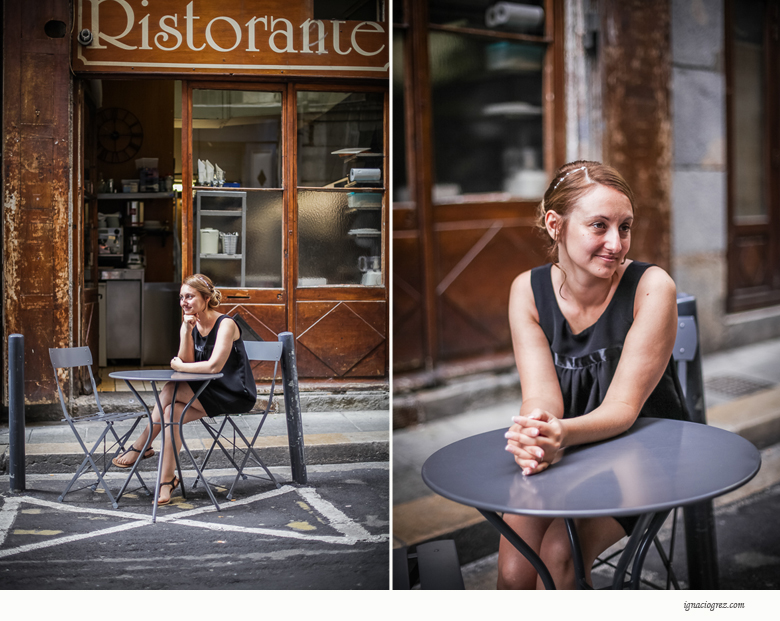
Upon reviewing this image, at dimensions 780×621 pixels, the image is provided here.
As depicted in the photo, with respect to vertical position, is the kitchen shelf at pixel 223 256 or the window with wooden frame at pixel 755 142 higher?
the window with wooden frame at pixel 755 142

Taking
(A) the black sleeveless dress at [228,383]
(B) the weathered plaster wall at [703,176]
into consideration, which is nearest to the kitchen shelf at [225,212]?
(A) the black sleeveless dress at [228,383]

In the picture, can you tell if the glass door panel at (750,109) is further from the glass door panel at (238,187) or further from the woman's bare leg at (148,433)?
the woman's bare leg at (148,433)

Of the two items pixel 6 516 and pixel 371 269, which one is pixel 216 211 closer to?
pixel 371 269

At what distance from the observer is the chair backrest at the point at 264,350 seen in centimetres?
256

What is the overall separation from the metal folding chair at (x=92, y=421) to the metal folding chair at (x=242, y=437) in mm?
235

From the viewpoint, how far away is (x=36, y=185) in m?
2.47

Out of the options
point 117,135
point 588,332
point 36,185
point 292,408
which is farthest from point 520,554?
point 36,185

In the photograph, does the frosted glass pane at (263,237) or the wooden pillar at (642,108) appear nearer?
the frosted glass pane at (263,237)

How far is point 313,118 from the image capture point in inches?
101
